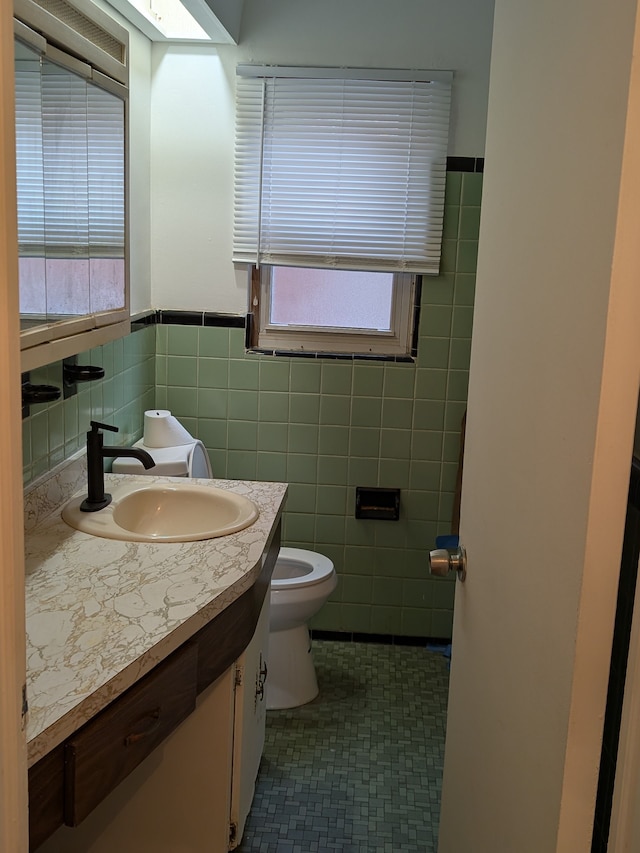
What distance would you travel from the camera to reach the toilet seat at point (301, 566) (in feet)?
10.0

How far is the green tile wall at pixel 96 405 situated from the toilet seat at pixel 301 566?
0.70 meters

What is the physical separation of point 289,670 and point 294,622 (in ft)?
0.69

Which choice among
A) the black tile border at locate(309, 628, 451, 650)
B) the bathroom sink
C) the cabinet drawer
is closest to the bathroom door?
the cabinet drawer

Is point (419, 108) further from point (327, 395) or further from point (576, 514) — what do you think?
point (576, 514)

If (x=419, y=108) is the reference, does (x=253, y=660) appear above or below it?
below

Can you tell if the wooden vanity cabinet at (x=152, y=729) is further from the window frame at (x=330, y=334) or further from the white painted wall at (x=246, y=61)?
the white painted wall at (x=246, y=61)

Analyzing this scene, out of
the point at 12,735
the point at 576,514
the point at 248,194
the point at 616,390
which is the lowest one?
the point at 12,735

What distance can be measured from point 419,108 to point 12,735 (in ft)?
9.32

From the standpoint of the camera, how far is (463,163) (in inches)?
129

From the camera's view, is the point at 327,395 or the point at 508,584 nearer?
the point at 508,584

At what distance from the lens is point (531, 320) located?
3.66 ft

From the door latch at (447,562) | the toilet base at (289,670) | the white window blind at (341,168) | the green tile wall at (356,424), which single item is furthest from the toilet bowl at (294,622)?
the door latch at (447,562)

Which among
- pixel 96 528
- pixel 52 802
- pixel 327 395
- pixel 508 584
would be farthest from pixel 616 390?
pixel 327 395

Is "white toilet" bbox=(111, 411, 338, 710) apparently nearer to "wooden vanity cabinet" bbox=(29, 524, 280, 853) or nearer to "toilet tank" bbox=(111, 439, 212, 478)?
"toilet tank" bbox=(111, 439, 212, 478)
